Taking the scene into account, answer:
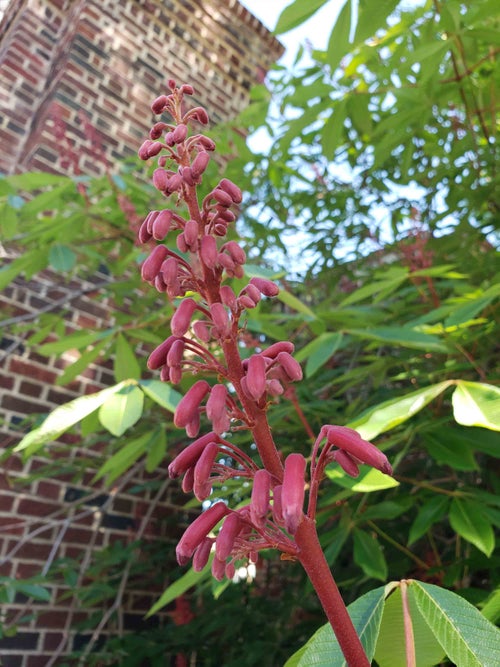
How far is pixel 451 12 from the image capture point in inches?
Answer: 72.1

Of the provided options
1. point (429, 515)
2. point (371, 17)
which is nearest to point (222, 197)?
point (371, 17)

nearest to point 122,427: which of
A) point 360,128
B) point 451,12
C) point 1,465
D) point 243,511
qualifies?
point 243,511

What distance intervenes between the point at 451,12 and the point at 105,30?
3.45m

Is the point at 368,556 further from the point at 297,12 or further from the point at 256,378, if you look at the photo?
the point at 297,12

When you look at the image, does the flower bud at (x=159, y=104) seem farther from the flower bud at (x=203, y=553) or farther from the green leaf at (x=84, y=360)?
the green leaf at (x=84, y=360)

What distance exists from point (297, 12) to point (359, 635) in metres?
1.38

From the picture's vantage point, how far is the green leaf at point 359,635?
633mm

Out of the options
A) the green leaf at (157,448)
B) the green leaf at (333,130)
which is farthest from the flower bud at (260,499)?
the green leaf at (333,130)

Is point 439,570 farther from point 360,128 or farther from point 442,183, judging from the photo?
point 442,183

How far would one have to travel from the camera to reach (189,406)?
2.29 feet

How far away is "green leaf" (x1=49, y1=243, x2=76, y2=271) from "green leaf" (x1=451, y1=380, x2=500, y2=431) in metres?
1.72

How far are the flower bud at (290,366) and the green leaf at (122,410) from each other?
61 centimetres

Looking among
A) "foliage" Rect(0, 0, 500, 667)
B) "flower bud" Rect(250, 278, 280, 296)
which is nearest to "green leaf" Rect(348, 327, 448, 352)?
"foliage" Rect(0, 0, 500, 667)

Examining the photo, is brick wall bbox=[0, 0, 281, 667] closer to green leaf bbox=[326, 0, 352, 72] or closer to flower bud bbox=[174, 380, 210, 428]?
green leaf bbox=[326, 0, 352, 72]
